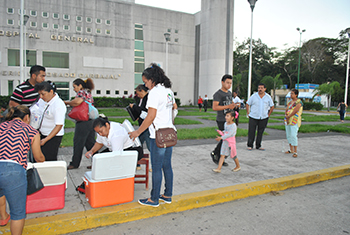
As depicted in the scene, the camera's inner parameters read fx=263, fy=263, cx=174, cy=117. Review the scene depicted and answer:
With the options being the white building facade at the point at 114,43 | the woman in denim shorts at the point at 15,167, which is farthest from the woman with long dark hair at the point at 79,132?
the white building facade at the point at 114,43

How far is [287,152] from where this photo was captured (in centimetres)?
768

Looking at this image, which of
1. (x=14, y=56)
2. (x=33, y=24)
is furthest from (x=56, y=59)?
(x=33, y=24)

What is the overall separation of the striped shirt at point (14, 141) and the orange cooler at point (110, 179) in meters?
0.90

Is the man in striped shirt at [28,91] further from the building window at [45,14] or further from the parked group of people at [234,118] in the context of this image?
the building window at [45,14]

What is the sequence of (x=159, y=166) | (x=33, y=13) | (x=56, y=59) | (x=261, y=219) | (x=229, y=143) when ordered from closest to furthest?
(x=159, y=166) → (x=261, y=219) → (x=229, y=143) → (x=33, y=13) → (x=56, y=59)

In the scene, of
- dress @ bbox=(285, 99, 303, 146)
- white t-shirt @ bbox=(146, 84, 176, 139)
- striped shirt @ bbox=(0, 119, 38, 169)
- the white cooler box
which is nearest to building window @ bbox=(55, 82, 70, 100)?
dress @ bbox=(285, 99, 303, 146)

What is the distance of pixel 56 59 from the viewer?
96.4 ft

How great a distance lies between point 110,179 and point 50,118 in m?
1.55

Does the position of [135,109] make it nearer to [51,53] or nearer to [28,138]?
[28,138]

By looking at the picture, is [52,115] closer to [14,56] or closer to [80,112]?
[80,112]

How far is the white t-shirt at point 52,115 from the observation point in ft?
13.8

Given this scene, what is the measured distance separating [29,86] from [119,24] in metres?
29.6

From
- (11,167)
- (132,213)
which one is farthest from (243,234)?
(11,167)

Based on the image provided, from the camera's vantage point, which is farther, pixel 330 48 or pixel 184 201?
pixel 330 48
